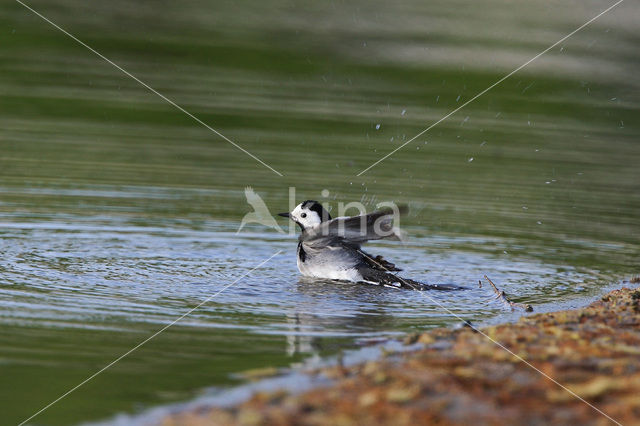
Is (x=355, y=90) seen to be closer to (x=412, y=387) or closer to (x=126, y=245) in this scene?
(x=126, y=245)

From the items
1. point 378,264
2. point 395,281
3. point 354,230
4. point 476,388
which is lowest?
point 476,388

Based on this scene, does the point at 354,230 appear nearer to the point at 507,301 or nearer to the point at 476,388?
the point at 507,301

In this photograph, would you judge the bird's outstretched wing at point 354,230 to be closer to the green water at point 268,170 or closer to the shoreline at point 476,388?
the green water at point 268,170

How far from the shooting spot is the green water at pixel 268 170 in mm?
7711

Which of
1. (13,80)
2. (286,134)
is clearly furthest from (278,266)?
(13,80)

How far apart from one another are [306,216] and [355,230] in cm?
127

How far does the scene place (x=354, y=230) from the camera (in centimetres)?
967

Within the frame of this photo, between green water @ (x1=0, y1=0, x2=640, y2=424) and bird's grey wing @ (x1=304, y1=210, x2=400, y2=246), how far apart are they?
20.6 inches

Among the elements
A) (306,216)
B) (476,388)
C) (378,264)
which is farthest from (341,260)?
(476,388)

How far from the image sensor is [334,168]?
16.6 meters

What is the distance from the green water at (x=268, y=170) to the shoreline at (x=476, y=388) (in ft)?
2.40

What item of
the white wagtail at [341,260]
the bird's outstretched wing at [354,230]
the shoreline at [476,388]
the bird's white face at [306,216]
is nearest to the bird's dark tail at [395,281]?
the white wagtail at [341,260]

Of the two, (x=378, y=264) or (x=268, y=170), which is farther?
(x=268, y=170)

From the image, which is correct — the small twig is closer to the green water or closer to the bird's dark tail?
the green water
